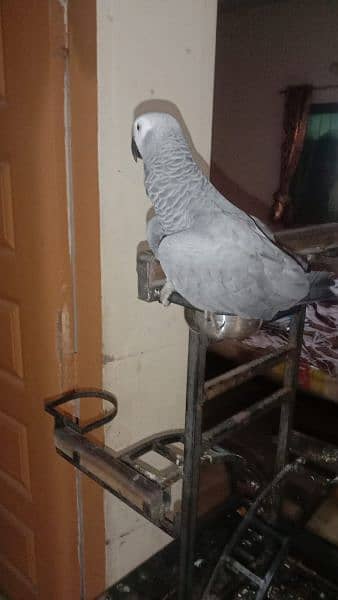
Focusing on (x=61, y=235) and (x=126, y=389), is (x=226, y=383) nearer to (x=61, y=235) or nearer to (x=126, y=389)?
(x=126, y=389)

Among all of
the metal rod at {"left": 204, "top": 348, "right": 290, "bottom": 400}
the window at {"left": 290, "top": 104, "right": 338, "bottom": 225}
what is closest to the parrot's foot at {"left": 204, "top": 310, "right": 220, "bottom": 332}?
the metal rod at {"left": 204, "top": 348, "right": 290, "bottom": 400}

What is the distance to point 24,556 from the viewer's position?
149 centimetres

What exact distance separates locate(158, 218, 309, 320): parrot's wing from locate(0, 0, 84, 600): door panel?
348mm

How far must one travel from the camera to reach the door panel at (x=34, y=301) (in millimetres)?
1007

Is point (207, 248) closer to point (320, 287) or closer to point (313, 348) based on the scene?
point (320, 287)

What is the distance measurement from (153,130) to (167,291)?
13.4 inches

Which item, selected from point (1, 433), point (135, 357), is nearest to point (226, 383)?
point (135, 357)

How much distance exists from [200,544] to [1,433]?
0.68 m

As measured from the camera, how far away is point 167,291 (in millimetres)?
932

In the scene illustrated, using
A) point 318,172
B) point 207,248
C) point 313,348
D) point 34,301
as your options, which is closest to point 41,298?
point 34,301

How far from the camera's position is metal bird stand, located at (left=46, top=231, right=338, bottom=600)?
2.77 feet

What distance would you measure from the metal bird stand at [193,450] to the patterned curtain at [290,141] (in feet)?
10.5

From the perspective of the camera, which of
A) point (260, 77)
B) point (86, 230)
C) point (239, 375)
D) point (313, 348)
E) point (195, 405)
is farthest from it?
point (260, 77)

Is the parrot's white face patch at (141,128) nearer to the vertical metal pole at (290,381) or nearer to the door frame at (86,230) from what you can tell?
the door frame at (86,230)
